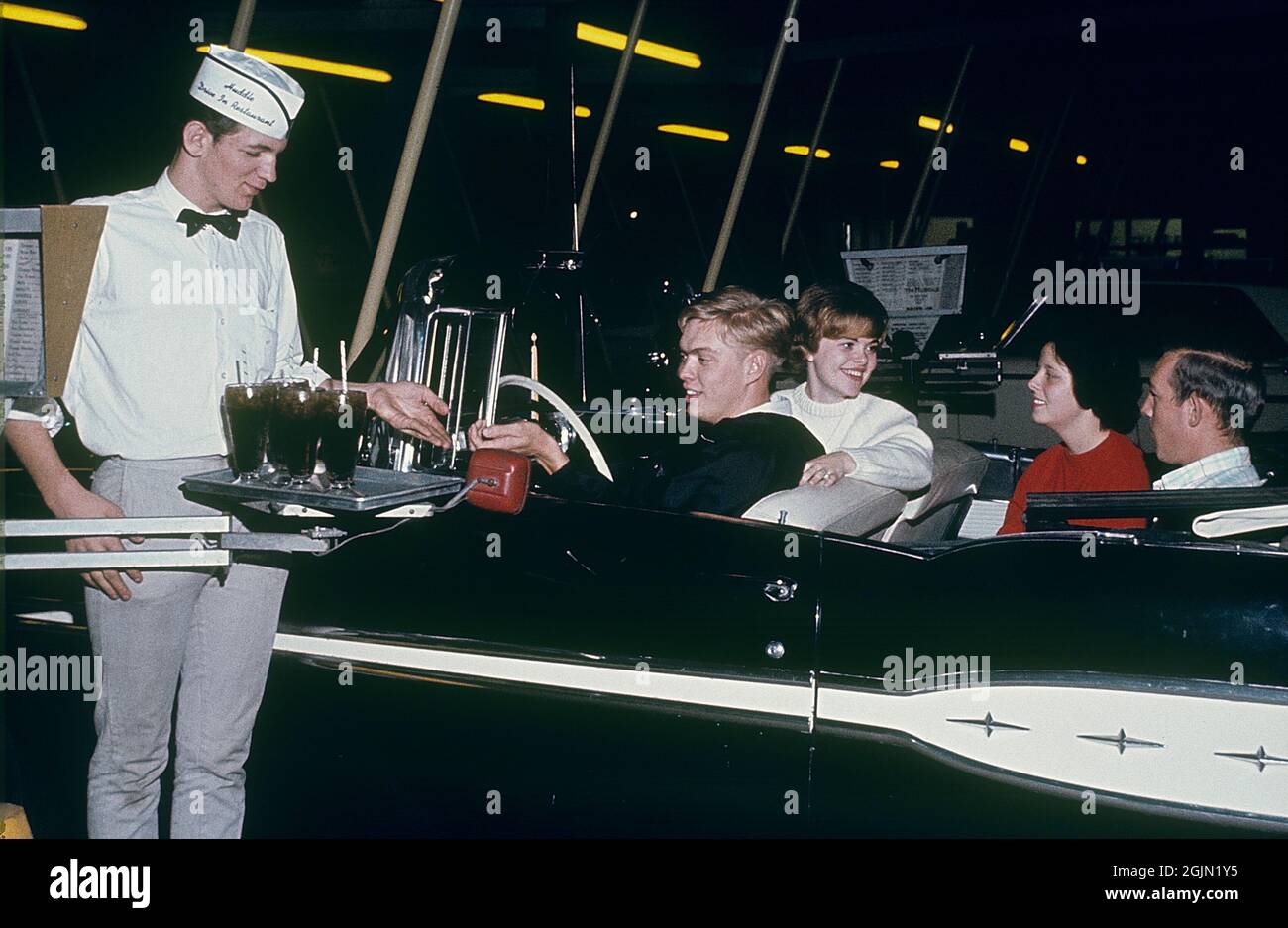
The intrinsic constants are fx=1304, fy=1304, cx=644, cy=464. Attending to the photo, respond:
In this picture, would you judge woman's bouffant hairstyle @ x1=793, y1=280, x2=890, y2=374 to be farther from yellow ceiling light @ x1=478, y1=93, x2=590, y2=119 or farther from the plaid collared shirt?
yellow ceiling light @ x1=478, y1=93, x2=590, y2=119

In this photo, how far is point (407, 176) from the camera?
3764mm

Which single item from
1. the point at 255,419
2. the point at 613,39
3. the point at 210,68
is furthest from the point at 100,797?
the point at 613,39

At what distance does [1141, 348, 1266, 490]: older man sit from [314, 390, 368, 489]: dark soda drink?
1656 mm

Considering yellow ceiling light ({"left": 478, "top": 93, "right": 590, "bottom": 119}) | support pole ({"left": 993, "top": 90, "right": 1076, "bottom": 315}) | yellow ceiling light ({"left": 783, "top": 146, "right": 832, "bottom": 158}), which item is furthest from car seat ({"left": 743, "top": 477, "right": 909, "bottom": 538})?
yellow ceiling light ({"left": 783, "top": 146, "right": 832, "bottom": 158})

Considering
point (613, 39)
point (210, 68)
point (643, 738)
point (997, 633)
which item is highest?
point (613, 39)

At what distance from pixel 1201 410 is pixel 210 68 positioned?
6.90ft

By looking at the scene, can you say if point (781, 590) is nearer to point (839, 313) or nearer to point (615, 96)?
point (839, 313)

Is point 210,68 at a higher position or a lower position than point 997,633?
higher

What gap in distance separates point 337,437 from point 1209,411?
180 centimetres

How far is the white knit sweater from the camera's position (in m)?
2.87

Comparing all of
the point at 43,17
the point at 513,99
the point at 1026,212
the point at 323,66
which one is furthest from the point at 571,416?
the point at 513,99

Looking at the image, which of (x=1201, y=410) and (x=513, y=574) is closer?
(x=513, y=574)
